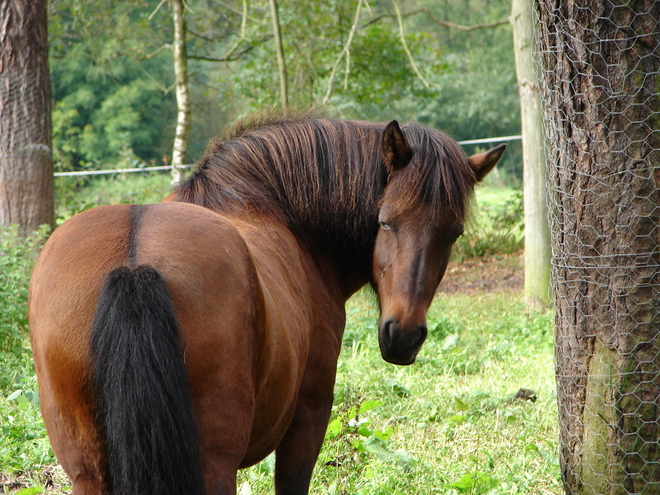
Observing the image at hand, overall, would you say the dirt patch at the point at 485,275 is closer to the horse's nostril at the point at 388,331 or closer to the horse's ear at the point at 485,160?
the horse's ear at the point at 485,160

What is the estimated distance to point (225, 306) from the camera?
173 cm

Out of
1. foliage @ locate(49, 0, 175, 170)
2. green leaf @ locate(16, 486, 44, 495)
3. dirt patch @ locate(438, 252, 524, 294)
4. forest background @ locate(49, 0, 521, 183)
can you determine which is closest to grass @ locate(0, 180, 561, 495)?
green leaf @ locate(16, 486, 44, 495)

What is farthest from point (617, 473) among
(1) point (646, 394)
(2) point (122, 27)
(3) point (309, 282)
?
(2) point (122, 27)

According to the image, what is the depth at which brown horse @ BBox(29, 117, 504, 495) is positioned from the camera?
1.55m

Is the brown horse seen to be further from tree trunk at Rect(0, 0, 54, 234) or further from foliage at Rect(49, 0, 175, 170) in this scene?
foliage at Rect(49, 0, 175, 170)

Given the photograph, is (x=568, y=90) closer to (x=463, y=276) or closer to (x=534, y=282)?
(x=534, y=282)

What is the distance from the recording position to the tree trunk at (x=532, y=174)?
289 inches

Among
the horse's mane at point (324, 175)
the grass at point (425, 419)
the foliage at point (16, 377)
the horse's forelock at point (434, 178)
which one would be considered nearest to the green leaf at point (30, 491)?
the grass at point (425, 419)

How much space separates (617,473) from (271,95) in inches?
437

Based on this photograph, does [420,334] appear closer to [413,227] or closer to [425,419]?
[413,227]

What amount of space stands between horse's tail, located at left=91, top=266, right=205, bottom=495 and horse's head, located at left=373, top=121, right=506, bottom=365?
107 cm

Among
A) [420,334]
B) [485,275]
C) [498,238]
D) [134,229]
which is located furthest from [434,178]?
[498,238]

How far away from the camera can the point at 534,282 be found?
743 centimetres

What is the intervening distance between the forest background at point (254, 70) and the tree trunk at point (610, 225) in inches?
50.5
